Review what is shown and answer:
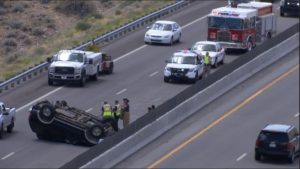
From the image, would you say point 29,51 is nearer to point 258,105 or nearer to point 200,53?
point 200,53

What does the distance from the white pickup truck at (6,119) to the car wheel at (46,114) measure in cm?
194

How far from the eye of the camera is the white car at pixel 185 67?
176 feet

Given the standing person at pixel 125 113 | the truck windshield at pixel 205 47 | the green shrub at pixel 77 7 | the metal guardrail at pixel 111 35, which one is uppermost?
the standing person at pixel 125 113

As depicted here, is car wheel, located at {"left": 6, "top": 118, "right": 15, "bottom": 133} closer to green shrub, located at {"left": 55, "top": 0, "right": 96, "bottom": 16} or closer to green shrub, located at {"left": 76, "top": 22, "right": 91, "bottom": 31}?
green shrub, located at {"left": 76, "top": 22, "right": 91, "bottom": 31}

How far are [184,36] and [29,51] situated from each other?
1001cm

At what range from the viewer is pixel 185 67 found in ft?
176

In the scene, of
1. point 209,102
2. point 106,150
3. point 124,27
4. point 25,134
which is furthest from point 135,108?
point 124,27

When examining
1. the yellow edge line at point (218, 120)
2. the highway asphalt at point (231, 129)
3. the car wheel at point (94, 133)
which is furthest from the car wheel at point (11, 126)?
the yellow edge line at point (218, 120)

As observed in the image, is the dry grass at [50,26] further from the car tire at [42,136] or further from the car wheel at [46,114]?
the car wheel at [46,114]

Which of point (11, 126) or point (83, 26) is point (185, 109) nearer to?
point (11, 126)

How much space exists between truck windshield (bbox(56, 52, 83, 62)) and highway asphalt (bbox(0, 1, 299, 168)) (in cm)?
140

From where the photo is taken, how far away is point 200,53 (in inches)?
2277

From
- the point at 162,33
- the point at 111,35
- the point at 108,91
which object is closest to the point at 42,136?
the point at 108,91

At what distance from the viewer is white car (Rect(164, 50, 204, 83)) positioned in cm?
5375
